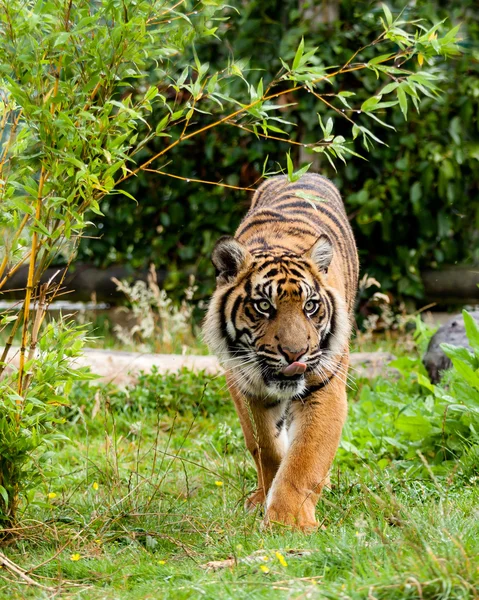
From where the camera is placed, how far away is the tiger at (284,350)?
3881 millimetres

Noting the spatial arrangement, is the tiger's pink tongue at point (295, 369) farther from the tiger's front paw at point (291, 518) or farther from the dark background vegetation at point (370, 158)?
the dark background vegetation at point (370, 158)

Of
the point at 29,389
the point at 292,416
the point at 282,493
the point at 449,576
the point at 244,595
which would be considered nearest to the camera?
the point at 449,576

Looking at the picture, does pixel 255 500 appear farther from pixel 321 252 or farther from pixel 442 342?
pixel 442 342

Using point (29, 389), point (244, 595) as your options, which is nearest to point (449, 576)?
point (244, 595)

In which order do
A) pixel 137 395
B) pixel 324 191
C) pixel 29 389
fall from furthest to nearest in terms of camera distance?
1. pixel 137 395
2. pixel 324 191
3. pixel 29 389

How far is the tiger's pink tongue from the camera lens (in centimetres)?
385

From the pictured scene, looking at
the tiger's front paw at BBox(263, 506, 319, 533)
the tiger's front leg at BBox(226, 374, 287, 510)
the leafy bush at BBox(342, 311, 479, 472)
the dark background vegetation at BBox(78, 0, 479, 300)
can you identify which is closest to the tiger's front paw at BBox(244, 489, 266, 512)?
the tiger's front leg at BBox(226, 374, 287, 510)

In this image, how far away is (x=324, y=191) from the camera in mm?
5457

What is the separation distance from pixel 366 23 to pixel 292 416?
5157mm

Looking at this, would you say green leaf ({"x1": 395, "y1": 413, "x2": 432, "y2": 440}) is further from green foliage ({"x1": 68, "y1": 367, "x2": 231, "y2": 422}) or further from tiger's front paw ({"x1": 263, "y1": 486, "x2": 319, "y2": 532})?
green foliage ({"x1": 68, "y1": 367, "x2": 231, "y2": 422})

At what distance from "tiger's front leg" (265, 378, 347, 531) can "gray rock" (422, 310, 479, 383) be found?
1.88 m

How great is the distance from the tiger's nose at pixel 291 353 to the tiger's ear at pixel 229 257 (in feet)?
1.82

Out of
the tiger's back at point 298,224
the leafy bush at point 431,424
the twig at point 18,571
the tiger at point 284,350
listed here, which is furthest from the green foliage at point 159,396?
the twig at point 18,571

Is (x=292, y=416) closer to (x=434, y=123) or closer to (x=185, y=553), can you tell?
(x=185, y=553)
